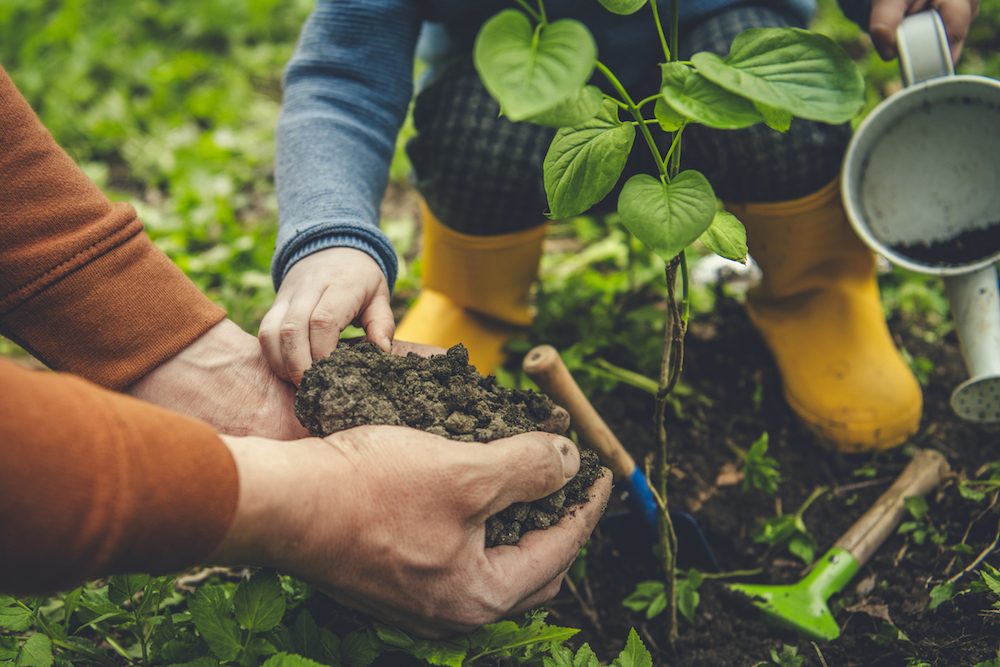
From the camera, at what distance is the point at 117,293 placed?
123cm

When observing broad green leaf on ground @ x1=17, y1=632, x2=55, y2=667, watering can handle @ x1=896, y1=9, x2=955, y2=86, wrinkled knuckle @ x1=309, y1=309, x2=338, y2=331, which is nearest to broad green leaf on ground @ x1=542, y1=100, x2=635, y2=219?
wrinkled knuckle @ x1=309, y1=309, x2=338, y2=331

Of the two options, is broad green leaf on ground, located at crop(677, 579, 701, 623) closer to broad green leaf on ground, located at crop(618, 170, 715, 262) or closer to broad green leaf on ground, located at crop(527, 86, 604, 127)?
broad green leaf on ground, located at crop(618, 170, 715, 262)

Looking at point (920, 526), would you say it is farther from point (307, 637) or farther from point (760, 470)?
point (307, 637)

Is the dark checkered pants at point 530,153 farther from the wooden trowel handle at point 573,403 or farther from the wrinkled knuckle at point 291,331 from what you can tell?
the wrinkled knuckle at point 291,331

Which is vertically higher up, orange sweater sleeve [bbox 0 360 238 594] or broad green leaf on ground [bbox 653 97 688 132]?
broad green leaf on ground [bbox 653 97 688 132]

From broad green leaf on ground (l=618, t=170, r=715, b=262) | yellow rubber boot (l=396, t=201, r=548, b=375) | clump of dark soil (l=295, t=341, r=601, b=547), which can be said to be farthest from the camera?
yellow rubber boot (l=396, t=201, r=548, b=375)

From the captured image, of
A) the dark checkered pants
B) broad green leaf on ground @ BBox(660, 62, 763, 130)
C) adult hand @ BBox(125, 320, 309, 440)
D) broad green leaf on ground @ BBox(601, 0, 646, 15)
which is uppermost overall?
broad green leaf on ground @ BBox(601, 0, 646, 15)

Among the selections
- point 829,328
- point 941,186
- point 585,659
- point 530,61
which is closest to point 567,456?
Result: point 585,659

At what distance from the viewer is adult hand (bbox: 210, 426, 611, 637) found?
85cm

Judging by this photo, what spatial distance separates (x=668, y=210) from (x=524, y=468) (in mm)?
470

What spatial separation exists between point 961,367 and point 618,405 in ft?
3.60

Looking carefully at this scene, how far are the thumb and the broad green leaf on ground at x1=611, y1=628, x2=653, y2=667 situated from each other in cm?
28

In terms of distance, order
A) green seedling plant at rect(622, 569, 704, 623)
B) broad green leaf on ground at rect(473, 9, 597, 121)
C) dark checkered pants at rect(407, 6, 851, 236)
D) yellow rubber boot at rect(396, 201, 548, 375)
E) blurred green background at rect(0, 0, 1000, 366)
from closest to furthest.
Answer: broad green leaf on ground at rect(473, 9, 597, 121) → green seedling plant at rect(622, 569, 704, 623) → dark checkered pants at rect(407, 6, 851, 236) → yellow rubber boot at rect(396, 201, 548, 375) → blurred green background at rect(0, 0, 1000, 366)

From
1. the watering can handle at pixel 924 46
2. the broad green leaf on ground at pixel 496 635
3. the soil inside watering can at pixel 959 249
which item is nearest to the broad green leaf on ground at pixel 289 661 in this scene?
the broad green leaf on ground at pixel 496 635
